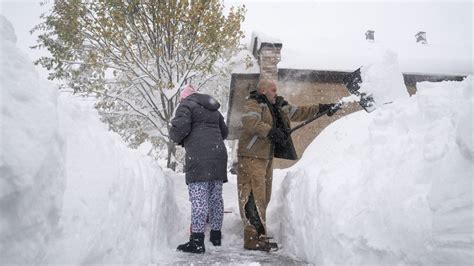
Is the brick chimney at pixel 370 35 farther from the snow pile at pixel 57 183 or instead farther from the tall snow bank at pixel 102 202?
the snow pile at pixel 57 183

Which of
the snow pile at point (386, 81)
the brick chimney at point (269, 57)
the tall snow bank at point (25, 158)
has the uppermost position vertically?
the brick chimney at point (269, 57)

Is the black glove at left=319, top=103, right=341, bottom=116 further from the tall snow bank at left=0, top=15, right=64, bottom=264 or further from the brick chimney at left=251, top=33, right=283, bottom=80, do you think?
the brick chimney at left=251, top=33, right=283, bottom=80

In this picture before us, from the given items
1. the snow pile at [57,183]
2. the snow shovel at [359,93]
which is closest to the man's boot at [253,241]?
the snow pile at [57,183]

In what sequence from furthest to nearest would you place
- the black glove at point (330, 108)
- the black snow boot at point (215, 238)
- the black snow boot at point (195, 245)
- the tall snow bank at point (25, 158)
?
the black glove at point (330, 108) → the black snow boot at point (215, 238) → the black snow boot at point (195, 245) → the tall snow bank at point (25, 158)

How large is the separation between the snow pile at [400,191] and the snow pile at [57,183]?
1.54m

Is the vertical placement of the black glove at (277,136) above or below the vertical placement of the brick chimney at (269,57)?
below

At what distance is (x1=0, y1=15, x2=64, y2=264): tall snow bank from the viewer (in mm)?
1474

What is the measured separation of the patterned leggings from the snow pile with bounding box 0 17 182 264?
2.17 ft

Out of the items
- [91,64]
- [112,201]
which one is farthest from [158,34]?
[112,201]

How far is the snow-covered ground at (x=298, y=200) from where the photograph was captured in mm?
1624

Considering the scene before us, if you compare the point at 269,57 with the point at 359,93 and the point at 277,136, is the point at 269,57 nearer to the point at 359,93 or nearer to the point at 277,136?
the point at 359,93

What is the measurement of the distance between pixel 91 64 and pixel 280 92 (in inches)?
189

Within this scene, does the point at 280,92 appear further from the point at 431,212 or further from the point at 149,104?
the point at 431,212

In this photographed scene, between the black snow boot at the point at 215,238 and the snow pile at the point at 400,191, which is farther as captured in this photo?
the black snow boot at the point at 215,238
